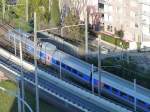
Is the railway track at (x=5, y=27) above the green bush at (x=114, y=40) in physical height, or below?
above

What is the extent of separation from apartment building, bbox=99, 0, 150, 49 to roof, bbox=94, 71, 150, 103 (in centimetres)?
983

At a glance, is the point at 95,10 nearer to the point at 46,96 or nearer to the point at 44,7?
the point at 44,7

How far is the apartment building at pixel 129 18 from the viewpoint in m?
39.2

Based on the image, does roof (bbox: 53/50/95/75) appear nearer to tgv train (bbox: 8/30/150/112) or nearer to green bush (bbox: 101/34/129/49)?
tgv train (bbox: 8/30/150/112)

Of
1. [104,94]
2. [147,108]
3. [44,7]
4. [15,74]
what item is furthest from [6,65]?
[44,7]

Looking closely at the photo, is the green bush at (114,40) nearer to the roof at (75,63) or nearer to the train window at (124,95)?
the roof at (75,63)

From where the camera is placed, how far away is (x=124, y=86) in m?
27.3

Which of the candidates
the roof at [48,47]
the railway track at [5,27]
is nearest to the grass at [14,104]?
the roof at [48,47]

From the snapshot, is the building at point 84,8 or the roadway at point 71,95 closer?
the roadway at point 71,95

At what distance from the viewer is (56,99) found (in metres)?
28.1

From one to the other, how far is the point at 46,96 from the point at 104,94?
2.88 metres

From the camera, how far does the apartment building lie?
129 feet

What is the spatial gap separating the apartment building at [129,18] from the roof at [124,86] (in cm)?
983

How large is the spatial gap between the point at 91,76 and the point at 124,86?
2638mm
